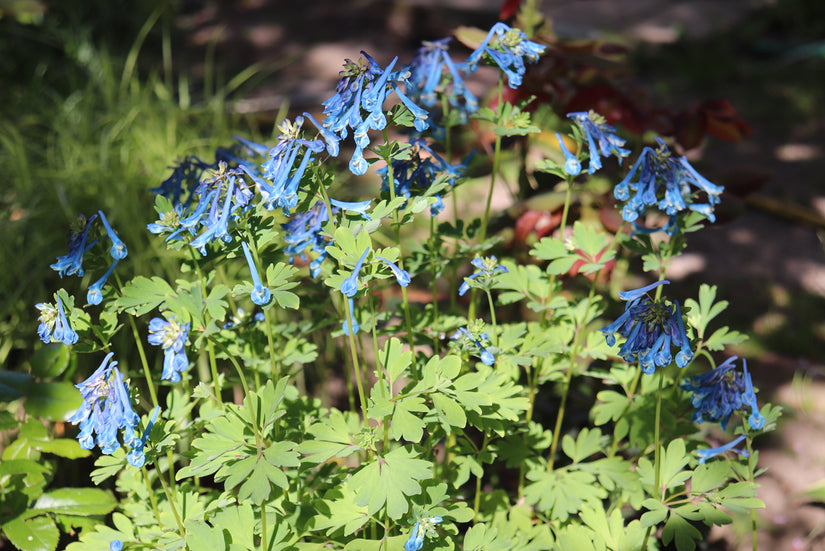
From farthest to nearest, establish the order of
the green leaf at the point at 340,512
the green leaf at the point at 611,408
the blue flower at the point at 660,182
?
1. the green leaf at the point at 611,408
2. the blue flower at the point at 660,182
3. the green leaf at the point at 340,512

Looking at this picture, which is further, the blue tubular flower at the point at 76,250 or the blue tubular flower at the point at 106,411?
the blue tubular flower at the point at 76,250

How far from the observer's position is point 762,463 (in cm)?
263

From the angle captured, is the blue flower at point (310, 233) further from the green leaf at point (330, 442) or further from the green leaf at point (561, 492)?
the green leaf at point (561, 492)

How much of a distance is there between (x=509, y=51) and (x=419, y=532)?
3.79 ft

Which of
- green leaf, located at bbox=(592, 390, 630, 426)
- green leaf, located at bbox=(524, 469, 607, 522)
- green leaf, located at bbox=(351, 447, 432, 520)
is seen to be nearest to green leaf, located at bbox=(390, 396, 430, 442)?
green leaf, located at bbox=(351, 447, 432, 520)

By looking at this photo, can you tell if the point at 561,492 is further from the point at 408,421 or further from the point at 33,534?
the point at 33,534

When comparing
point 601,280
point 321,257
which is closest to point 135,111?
point 321,257

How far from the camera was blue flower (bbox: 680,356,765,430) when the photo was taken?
1670 mm

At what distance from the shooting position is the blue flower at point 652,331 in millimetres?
1403

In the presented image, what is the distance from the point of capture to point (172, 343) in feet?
4.75

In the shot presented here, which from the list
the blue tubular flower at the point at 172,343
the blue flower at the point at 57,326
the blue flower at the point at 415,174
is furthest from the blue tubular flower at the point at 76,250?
the blue flower at the point at 415,174

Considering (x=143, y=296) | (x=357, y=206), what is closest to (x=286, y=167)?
(x=357, y=206)

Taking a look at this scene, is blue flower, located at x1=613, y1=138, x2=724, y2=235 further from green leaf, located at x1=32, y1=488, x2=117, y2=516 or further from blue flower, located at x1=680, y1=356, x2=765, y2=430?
green leaf, located at x1=32, y1=488, x2=117, y2=516

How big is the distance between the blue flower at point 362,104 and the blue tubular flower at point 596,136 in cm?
49
